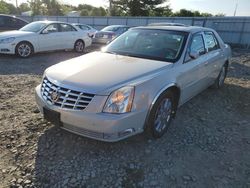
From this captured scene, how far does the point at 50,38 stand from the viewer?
998 cm

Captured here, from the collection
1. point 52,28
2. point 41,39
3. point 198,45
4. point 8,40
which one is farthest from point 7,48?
point 198,45

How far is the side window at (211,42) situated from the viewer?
5230 mm

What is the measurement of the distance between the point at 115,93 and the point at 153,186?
3.68ft

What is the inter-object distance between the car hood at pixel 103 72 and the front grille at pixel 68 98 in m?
0.06

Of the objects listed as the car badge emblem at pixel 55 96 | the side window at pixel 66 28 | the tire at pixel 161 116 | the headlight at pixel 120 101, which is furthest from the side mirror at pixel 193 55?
the side window at pixel 66 28

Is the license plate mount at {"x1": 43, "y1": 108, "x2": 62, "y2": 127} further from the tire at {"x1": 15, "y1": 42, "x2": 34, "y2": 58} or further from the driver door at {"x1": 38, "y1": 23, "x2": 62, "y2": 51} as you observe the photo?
the driver door at {"x1": 38, "y1": 23, "x2": 62, "y2": 51}


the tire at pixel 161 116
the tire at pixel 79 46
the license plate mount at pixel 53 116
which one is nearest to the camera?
the license plate mount at pixel 53 116

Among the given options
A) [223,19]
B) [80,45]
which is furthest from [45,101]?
[223,19]

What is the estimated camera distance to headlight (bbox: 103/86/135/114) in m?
2.99

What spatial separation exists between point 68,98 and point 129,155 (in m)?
1.06

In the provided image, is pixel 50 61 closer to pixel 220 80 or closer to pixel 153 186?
pixel 220 80

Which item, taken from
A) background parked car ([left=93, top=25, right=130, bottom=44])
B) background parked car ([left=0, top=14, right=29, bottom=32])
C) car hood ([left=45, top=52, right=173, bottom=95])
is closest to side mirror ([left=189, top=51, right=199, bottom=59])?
car hood ([left=45, top=52, right=173, bottom=95])

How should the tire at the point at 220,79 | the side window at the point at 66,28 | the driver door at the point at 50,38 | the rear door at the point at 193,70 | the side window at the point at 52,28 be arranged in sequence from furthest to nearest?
1. the side window at the point at 66,28
2. the side window at the point at 52,28
3. the driver door at the point at 50,38
4. the tire at the point at 220,79
5. the rear door at the point at 193,70

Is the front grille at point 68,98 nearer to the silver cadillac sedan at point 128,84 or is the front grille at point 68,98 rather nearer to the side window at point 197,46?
the silver cadillac sedan at point 128,84
